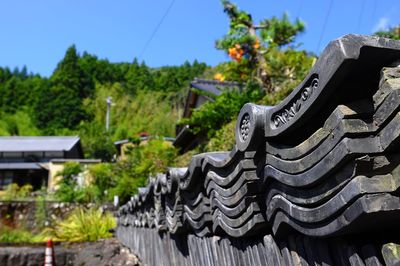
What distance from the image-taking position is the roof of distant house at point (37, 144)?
32.0 meters

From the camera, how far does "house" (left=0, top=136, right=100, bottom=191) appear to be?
98.5ft

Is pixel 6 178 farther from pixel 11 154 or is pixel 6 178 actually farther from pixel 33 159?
pixel 33 159

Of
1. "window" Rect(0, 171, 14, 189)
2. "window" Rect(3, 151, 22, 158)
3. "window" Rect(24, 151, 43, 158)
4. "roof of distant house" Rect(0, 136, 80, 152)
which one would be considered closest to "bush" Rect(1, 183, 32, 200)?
"window" Rect(0, 171, 14, 189)

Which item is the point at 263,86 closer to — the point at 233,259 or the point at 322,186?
the point at 233,259

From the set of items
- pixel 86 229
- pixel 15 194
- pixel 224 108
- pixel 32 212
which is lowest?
pixel 86 229

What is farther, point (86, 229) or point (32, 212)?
point (32, 212)

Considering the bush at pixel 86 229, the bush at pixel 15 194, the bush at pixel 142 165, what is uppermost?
the bush at pixel 15 194

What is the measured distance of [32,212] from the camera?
21.9 meters

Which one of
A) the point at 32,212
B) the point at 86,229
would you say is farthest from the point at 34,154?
the point at 86,229

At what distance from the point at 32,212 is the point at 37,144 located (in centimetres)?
1252

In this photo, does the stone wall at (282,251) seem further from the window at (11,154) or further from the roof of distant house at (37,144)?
the window at (11,154)

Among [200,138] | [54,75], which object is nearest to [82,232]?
[200,138]

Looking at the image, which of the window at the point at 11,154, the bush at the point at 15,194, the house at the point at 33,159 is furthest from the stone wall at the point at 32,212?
the window at the point at 11,154

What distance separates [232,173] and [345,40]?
1.10 meters
